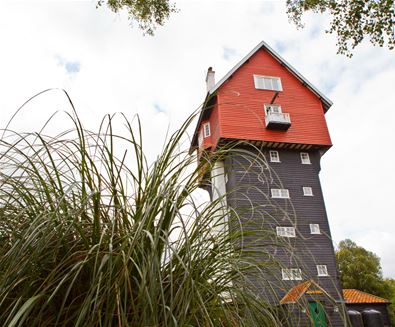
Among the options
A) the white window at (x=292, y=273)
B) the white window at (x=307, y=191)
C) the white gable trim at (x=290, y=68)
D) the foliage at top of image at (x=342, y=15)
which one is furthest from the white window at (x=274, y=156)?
the white window at (x=292, y=273)

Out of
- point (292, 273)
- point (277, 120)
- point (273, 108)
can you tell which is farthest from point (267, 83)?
point (292, 273)

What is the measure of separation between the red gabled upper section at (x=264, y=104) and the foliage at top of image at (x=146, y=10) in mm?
7793

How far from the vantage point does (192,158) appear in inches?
37.7

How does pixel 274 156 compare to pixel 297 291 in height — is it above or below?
above

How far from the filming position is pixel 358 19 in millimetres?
3797

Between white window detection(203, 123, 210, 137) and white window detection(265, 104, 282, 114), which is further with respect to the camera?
white window detection(203, 123, 210, 137)

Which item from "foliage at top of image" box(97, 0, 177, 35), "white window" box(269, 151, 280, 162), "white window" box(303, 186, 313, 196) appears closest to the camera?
"foliage at top of image" box(97, 0, 177, 35)

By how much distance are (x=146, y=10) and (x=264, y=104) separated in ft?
32.4

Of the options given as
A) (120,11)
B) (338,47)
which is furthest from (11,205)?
(338,47)

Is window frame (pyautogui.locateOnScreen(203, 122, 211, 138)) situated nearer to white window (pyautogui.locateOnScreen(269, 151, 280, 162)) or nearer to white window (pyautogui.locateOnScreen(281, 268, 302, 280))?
white window (pyautogui.locateOnScreen(269, 151, 280, 162))

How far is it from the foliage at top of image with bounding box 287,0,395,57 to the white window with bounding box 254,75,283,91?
9.74 m

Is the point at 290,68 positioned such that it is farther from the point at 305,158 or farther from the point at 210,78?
the point at 305,158

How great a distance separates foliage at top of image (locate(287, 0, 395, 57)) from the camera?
365cm

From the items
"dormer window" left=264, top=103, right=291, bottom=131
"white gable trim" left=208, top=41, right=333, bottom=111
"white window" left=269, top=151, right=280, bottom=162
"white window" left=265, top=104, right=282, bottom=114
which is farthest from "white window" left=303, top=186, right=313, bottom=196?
"white gable trim" left=208, top=41, right=333, bottom=111
